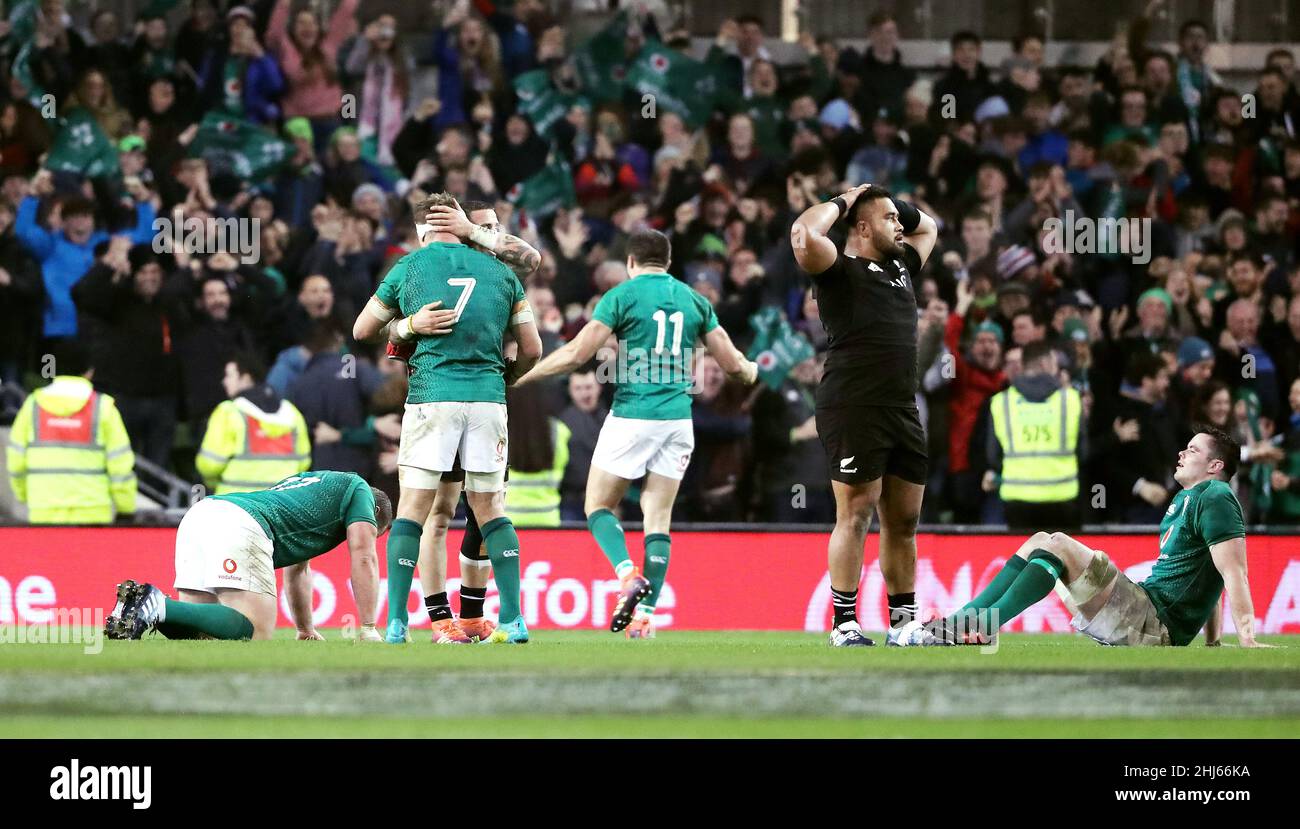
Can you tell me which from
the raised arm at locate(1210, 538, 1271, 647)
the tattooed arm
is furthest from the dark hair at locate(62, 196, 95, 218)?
the raised arm at locate(1210, 538, 1271, 647)

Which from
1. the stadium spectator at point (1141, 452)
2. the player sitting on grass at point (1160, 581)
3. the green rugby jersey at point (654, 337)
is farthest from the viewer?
the stadium spectator at point (1141, 452)

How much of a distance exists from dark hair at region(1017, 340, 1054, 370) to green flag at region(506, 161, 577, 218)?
4.66 meters

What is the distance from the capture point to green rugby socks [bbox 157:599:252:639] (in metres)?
8.79

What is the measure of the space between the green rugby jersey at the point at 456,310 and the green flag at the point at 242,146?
26.8 ft

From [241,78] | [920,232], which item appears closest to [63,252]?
[241,78]

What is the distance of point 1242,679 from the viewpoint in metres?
7.50

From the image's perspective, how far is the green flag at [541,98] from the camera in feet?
57.7

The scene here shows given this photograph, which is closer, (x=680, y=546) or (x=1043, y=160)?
(x=680, y=546)

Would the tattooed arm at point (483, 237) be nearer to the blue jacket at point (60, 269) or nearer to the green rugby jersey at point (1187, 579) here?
the green rugby jersey at point (1187, 579)

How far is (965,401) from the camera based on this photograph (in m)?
14.7
